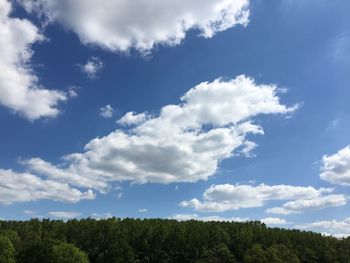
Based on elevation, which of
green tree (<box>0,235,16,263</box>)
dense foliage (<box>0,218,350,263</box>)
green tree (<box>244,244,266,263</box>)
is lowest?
green tree (<box>0,235,16,263</box>)

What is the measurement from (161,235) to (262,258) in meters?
39.5

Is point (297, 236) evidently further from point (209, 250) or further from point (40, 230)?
point (40, 230)

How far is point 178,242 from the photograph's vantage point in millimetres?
155375

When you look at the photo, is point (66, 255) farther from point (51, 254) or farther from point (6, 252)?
point (6, 252)

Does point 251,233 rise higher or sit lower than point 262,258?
higher

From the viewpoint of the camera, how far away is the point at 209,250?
508ft

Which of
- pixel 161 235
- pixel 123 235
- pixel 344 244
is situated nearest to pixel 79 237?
pixel 123 235

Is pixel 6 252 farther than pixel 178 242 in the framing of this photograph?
No

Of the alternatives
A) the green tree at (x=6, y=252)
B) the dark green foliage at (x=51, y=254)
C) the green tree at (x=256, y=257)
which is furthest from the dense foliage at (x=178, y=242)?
the dark green foliage at (x=51, y=254)

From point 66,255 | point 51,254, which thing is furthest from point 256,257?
point 51,254

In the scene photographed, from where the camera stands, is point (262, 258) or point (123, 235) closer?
point (262, 258)

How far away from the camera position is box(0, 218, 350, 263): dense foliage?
142 metres

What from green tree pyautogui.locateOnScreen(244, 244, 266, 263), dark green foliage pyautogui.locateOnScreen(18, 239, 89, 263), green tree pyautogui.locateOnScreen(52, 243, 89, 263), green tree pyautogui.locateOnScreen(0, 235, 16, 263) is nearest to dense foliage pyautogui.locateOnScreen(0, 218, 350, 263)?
green tree pyautogui.locateOnScreen(244, 244, 266, 263)

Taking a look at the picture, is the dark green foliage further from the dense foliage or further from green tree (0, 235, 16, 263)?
the dense foliage
